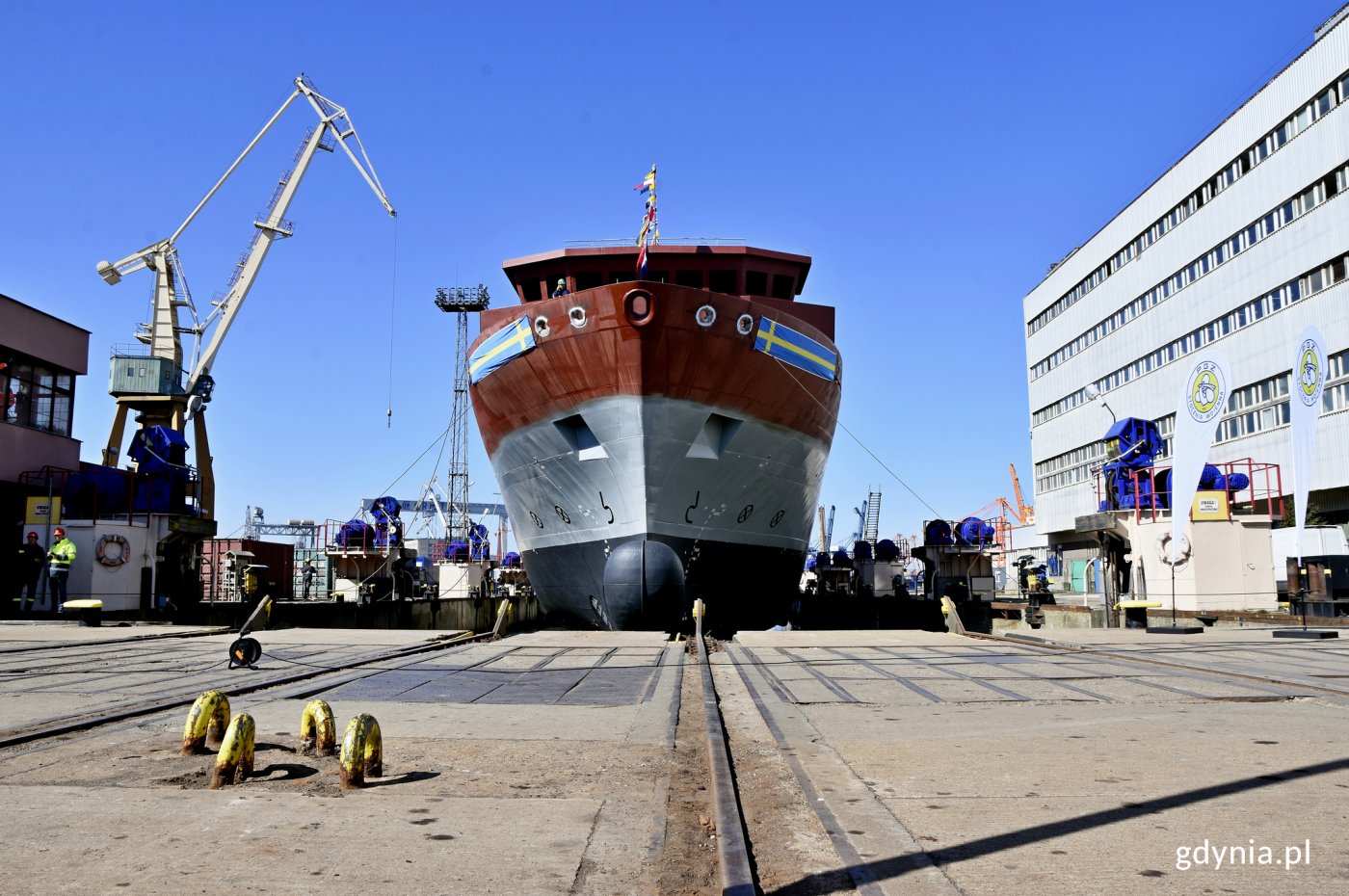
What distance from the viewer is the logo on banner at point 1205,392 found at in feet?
64.1

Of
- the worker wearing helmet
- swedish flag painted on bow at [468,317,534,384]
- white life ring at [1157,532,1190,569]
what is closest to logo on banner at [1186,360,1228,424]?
white life ring at [1157,532,1190,569]

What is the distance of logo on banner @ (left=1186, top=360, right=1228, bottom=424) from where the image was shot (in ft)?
64.1

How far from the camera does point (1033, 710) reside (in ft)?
25.5

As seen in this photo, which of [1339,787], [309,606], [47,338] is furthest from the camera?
[309,606]

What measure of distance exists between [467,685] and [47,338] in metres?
26.7

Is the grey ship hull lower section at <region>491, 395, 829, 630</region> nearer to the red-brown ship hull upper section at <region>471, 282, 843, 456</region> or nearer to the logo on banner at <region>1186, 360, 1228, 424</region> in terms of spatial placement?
the red-brown ship hull upper section at <region>471, 282, 843, 456</region>

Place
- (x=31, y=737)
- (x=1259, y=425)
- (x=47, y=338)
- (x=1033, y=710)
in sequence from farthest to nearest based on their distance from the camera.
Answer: (x=1259, y=425)
(x=47, y=338)
(x=1033, y=710)
(x=31, y=737)

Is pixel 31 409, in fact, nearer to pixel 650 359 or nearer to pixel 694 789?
pixel 650 359

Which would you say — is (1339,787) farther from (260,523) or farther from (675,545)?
(260,523)

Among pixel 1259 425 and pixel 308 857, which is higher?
pixel 1259 425

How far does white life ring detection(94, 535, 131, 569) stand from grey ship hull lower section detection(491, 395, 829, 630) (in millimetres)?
10459

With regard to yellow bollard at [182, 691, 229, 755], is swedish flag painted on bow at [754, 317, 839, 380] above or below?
above

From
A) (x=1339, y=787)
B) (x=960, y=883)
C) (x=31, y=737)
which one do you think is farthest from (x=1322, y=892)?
(x=31, y=737)

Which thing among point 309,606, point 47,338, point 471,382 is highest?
point 47,338
